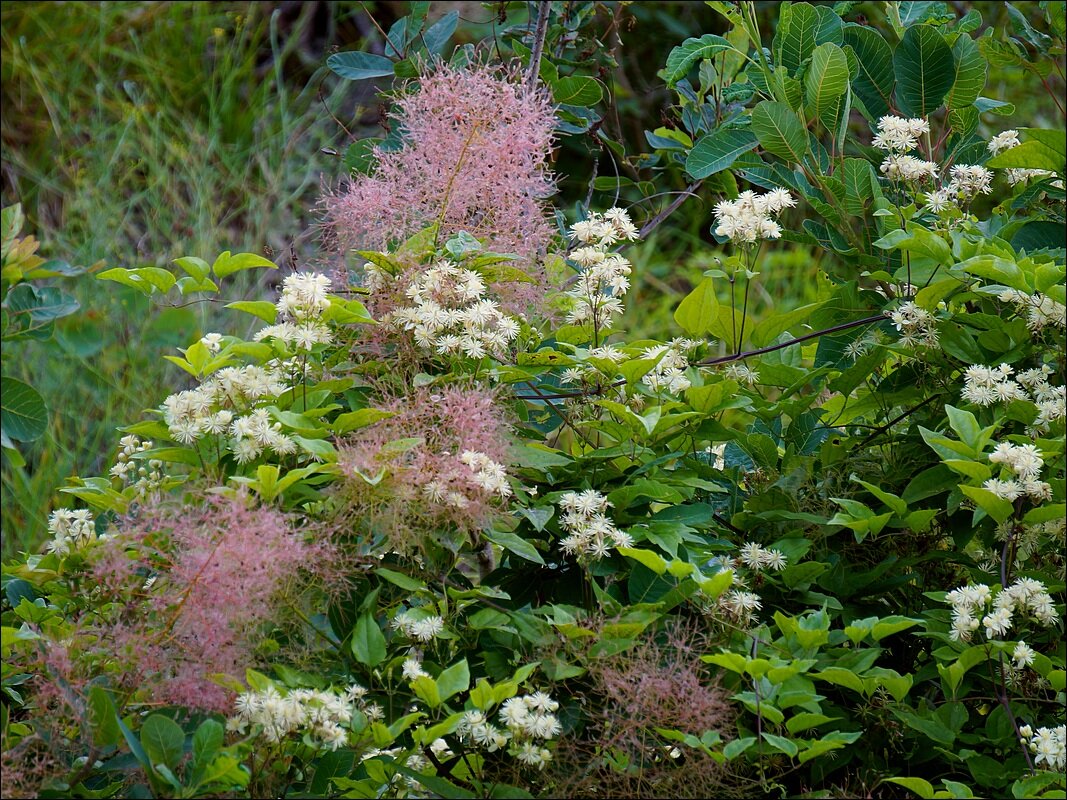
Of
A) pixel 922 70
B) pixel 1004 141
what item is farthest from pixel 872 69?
pixel 1004 141

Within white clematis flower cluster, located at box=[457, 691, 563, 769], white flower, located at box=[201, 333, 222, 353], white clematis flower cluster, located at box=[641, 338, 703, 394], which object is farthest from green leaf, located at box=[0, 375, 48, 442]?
white clematis flower cluster, located at box=[641, 338, 703, 394]

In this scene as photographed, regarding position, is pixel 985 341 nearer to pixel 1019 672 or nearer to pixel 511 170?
pixel 1019 672

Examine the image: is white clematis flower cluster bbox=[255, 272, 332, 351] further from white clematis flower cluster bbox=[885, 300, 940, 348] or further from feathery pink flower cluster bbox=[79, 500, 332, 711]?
white clematis flower cluster bbox=[885, 300, 940, 348]

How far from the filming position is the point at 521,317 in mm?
1477

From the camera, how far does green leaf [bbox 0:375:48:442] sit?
4.07 ft

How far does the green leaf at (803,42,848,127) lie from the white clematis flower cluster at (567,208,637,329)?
29cm

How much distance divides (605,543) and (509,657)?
16 cm

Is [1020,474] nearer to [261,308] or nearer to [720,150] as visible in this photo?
[720,150]

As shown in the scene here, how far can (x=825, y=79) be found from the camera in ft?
4.92

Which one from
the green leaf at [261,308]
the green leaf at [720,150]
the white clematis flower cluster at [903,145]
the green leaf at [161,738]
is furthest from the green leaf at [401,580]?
the white clematis flower cluster at [903,145]

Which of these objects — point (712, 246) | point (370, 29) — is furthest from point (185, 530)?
point (370, 29)

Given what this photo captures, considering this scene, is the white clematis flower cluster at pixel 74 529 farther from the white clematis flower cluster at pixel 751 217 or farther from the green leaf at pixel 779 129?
the green leaf at pixel 779 129

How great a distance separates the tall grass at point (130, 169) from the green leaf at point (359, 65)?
1.80 m

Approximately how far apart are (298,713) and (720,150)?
0.94 metres
